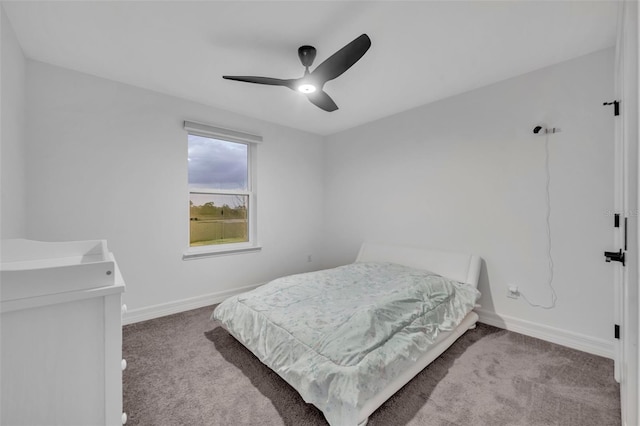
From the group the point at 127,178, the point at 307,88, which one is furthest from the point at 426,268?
the point at 127,178

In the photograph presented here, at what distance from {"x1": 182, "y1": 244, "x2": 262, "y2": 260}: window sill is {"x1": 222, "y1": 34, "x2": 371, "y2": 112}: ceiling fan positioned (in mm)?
2036

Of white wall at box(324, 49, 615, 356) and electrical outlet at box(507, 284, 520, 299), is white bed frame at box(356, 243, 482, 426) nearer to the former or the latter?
white wall at box(324, 49, 615, 356)

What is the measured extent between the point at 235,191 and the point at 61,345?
2.83 metres

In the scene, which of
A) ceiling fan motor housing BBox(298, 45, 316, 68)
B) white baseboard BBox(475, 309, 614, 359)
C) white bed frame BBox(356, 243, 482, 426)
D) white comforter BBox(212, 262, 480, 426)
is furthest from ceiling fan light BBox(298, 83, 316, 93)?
white baseboard BBox(475, 309, 614, 359)

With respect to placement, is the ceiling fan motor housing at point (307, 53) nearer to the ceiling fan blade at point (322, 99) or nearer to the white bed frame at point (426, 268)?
the ceiling fan blade at point (322, 99)

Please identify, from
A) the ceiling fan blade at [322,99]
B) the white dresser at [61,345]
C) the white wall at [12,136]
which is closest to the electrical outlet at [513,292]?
the ceiling fan blade at [322,99]

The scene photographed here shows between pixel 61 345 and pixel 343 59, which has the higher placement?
pixel 343 59

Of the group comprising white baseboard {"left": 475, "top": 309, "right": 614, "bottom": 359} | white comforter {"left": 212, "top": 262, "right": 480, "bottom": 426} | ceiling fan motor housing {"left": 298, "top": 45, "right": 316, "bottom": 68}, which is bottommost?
white baseboard {"left": 475, "top": 309, "right": 614, "bottom": 359}

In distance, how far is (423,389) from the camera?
171 cm

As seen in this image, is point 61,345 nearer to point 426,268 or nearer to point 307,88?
point 307,88

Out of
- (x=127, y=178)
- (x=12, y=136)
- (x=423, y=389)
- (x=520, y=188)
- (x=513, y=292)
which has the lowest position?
(x=423, y=389)

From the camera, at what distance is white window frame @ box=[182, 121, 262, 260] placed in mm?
3086

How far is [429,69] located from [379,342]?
2.31 metres

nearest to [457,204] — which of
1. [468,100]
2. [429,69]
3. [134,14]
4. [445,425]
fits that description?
[468,100]
